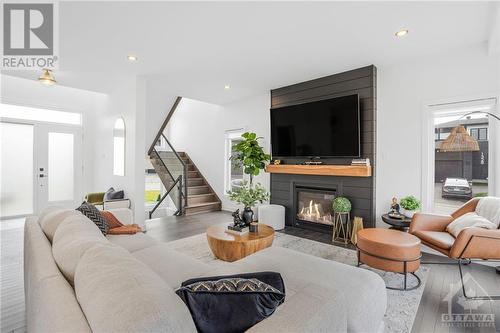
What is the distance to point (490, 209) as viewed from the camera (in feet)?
8.78

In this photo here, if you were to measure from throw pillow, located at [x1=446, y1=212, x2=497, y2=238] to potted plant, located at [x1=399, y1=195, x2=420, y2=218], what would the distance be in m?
0.48

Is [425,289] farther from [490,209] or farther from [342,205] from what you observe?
[342,205]

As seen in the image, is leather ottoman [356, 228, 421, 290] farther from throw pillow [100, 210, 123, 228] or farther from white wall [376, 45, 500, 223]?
throw pillow [100, 210, 123, 228]

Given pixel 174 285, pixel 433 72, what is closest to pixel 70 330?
A: pixel 174 285

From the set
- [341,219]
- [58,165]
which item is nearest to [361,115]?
[341,219]

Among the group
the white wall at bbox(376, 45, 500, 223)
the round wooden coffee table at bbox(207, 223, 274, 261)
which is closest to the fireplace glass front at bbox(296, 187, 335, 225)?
the white wall at bbox(376, 45, 500, 223)

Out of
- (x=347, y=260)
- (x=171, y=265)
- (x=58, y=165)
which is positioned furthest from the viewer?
(x=58, y=165)

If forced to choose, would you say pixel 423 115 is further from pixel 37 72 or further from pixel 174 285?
pixel 37 72

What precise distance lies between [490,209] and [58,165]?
7977mm

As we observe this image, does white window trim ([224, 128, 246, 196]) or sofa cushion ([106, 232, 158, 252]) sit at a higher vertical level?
white window trim ([224, 128, 246, 196])

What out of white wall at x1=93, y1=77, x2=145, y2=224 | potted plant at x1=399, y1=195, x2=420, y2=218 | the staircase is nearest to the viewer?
potted plant at x1=399, y1=195, x2=420, y2=218

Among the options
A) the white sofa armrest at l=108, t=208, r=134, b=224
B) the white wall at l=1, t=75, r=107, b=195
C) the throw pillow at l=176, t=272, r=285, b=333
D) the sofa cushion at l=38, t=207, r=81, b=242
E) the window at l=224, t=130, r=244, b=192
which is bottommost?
the white sofa armrest at l=108, t=208, r=134, b=224

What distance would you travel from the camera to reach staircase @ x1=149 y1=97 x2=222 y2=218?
6.13m

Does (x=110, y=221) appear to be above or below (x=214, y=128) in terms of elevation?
below
